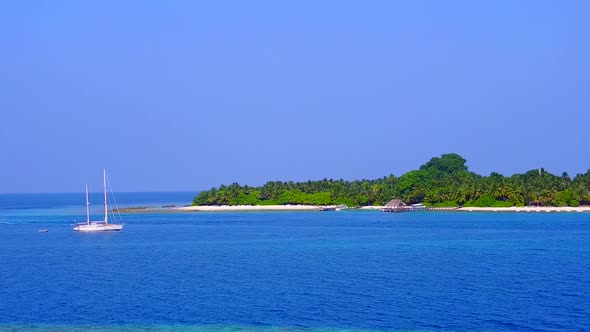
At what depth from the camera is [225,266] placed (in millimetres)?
67875

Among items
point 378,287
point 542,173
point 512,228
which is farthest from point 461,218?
point 378,287

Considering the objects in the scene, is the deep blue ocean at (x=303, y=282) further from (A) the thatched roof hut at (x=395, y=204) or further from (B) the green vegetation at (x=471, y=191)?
(A) the thatched roof hut at (x=395, y=204)

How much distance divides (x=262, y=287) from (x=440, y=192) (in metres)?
126

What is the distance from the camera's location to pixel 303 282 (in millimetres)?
56438

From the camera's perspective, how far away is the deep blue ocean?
42.7 m

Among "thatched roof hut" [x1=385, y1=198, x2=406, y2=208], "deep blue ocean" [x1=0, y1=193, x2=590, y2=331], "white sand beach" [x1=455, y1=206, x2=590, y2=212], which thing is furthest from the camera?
"thatched roof hut" [x1=385, y1=198, x2=406, y2=208]

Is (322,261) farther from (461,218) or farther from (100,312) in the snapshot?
(461,218)

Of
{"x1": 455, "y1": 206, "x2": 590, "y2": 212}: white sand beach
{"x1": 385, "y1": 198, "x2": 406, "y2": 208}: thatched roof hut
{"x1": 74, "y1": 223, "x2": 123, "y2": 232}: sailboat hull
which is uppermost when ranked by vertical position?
{"x1": 385, "y1": 198, "x2": 406, "y2": 208}: thatched roof hut

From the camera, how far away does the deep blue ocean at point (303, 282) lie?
4272 centimetres

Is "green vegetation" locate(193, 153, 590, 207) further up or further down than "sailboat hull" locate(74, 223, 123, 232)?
further up

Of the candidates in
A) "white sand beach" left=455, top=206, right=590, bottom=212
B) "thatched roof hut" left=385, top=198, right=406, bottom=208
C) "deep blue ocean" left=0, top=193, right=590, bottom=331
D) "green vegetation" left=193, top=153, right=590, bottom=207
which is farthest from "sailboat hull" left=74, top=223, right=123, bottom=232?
"green vegetation" left=193, top=153, right=590, bottom=207

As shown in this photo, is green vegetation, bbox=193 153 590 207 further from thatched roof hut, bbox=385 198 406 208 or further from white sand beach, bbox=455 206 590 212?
thatched roof hut, bbox=385 198 406 208

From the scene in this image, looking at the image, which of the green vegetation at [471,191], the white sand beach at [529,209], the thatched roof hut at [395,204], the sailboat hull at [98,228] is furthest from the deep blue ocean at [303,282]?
the thatched roof hut at [395,204]

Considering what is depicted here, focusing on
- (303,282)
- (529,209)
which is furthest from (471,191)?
(303,282)
